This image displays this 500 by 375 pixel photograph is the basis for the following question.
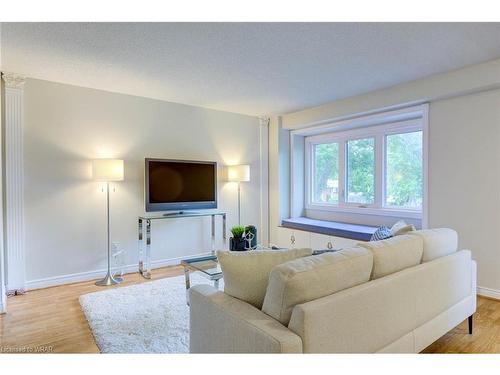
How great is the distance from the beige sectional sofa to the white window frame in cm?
206

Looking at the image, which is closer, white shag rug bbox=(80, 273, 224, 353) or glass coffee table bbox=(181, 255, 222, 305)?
white shag rug bbox=(80, 273, 224, 353)

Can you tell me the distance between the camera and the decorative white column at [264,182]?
541cm

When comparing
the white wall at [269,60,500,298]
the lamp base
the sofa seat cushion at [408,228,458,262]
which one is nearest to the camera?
the sofa seat cushion at [408,228,458,262]

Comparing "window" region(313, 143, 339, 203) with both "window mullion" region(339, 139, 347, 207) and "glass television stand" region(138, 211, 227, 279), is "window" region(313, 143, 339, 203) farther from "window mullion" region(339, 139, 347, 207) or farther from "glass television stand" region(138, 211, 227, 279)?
"glass television stand" region(138, 211, 227, 279)

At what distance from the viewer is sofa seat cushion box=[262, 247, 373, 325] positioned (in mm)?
1344

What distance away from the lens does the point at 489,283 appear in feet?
10.5

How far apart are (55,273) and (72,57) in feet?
7.86

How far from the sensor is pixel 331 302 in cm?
136

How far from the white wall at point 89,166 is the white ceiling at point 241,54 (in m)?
0.31

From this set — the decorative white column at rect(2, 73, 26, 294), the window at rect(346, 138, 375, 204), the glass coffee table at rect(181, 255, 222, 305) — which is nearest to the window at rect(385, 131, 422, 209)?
the window at rect(346, 138, 375, 204)

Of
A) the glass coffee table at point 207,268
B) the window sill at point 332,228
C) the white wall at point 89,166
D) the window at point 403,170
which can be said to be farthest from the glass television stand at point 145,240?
the window at point 403,170

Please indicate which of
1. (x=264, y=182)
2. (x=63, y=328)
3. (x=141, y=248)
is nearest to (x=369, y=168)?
(x=264, y=182)
